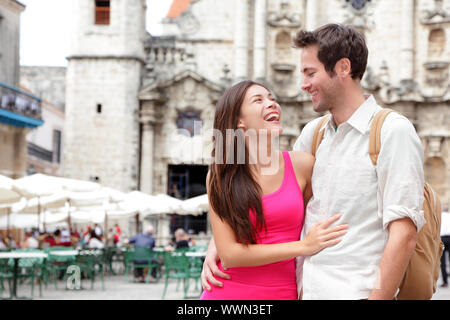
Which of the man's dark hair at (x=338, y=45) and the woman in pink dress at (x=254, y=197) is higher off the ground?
the man's dark hair at (x=338, y=45)

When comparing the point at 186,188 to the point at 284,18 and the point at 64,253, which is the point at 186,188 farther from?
the point at 64,253

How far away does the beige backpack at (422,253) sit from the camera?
257 centimetres

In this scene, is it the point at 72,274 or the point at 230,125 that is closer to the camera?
the point at 230,125

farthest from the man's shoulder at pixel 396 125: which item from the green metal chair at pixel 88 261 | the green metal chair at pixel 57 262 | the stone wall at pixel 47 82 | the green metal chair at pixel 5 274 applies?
the stone wall at pixel 47 82

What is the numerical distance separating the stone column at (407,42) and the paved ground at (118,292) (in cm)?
1560

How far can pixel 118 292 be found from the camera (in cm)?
1543

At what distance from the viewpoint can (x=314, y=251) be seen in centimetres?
269

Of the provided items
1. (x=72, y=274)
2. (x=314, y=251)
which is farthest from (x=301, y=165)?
(x=72, y=274)

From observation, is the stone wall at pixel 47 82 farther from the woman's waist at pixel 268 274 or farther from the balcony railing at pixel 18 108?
the woman's waist at pixel 268 274

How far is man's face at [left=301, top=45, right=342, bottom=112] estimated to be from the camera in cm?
277

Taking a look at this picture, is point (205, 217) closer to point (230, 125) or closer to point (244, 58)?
point (244, 58)
